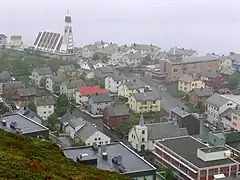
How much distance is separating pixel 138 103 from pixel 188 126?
1.28m

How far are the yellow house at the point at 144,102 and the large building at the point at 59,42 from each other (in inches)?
213

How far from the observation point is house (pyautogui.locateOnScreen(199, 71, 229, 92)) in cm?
948

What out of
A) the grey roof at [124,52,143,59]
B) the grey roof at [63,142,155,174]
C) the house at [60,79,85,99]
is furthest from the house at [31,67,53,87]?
the grey roof at [63,142,155,174]

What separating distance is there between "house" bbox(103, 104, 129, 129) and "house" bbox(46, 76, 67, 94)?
227cm

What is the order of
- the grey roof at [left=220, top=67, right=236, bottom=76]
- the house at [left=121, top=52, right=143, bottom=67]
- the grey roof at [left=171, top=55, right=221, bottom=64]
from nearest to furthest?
the grey roof at [left=220, top=67, right=236, bottom=76], the grey roof at [left=171, top=55, right=221, bottom=64], the house at [left=121, top=52, right=143, bottom=67]

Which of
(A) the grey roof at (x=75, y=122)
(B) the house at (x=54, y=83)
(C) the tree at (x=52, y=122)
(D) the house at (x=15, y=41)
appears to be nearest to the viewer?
(A) the grey roof at (x=75, y=122)

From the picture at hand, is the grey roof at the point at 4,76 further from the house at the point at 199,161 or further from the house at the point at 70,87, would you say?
the house at the point at 199,161

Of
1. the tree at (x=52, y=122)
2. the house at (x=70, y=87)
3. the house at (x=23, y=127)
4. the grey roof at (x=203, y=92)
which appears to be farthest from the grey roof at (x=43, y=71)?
the house at (x=23, y=127)

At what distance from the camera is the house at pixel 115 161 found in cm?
376

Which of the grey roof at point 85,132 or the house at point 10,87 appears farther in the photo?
the house at point 10,87

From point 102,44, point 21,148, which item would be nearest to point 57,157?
point 21,148

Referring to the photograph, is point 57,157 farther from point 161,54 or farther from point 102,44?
point 102,44

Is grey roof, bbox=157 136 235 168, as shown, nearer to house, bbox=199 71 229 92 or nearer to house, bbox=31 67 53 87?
house, bbox=199 71 229 92

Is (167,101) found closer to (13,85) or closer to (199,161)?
(13,85)
